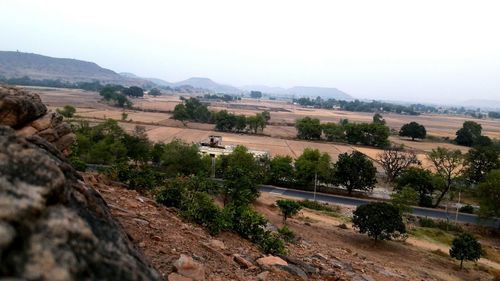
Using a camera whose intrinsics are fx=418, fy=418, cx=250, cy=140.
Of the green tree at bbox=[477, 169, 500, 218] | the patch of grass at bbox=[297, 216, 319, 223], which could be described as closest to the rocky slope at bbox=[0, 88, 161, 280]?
the patch of grass at bbox=[297, 216, 319, 223]

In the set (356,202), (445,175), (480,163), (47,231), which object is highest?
A: (47,231)

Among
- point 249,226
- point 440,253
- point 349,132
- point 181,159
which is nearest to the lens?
point 249,226

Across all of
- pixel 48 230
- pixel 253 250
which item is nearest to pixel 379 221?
pixel 253 250

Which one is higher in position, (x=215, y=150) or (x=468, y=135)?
(x=468, y=135)

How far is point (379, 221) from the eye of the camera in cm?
2664

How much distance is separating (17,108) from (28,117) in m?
0.64

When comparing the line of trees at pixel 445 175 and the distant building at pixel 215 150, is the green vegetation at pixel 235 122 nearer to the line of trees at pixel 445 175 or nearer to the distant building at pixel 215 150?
A: the distant building at pixel 215 150

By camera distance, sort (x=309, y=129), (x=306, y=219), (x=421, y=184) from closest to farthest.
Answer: (x=306, y=219)
(x=421, y=184)
(x=309, y=129)

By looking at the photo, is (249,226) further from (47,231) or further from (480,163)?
(480,163)

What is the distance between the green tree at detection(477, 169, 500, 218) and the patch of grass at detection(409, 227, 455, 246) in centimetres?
430

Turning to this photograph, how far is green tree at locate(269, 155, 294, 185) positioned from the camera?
47.8m

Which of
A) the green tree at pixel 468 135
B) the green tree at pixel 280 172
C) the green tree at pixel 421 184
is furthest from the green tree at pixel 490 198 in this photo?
the green tree at pixel 468 135

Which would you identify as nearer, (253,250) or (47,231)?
(47,231)

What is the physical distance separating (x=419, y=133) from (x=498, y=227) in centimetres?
6248
